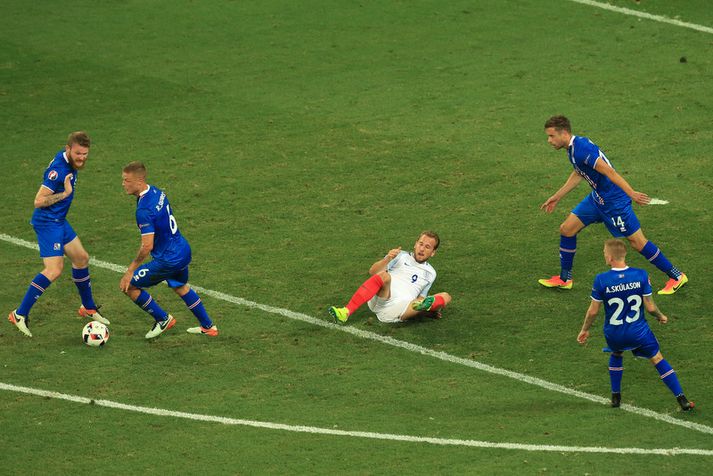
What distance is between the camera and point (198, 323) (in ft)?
48.5

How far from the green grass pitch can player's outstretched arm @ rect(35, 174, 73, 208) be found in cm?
156

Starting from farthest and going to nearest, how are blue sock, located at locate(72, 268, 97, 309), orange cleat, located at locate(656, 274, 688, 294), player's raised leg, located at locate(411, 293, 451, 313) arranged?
orange cleat, located at locate(656, 274, 688, 294)
blue sock, located at locate(72, 268, 97, 309)
player's raised leg, located at locate(411, 293, 451, 313)

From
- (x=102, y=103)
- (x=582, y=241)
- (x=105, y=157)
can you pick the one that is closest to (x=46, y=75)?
(x=102, y=103)

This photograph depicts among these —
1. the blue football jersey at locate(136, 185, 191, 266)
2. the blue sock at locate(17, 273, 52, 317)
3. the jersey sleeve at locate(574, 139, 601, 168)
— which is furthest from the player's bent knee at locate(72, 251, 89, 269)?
the jersey sleeve at locate(574, 139, 601, 168)

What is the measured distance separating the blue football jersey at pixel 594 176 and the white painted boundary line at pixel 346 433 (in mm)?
3939

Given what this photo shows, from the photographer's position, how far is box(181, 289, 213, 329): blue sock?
1414 cm

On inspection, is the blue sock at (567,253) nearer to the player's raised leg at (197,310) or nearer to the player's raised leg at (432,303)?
the player's raised leg at (432,303)

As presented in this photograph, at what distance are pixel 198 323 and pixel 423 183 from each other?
5049 mm

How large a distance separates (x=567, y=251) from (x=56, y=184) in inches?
242

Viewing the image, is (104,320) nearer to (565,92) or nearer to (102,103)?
(102,103)

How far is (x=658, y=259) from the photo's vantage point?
15.0 meters

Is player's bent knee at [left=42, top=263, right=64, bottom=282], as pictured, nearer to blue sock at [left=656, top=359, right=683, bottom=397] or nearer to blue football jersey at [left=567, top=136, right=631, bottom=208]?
blue football jersey at [left=567, top=136, right=631, bottom=208]

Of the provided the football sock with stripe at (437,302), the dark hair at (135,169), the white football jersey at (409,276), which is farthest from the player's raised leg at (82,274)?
the football sock with stripe at (437,302)

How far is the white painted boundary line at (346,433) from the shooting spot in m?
11.6
